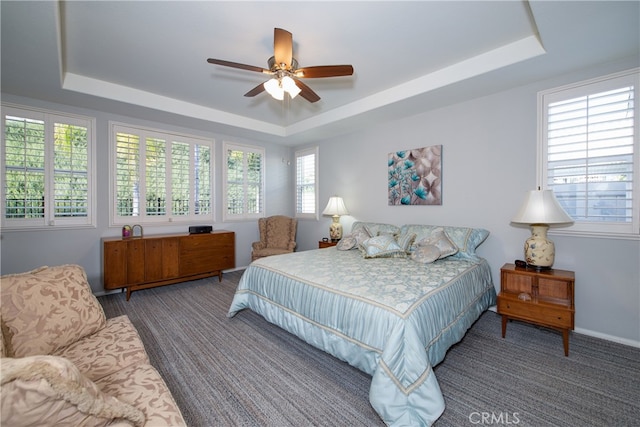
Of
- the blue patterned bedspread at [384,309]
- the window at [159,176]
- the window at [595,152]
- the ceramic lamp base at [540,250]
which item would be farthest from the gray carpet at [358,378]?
the window at [159,176]

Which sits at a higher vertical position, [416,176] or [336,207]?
[416,176]

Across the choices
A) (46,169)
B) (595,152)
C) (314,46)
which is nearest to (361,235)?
(314,46)

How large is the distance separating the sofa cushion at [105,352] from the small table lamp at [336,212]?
A: 3.27 meters

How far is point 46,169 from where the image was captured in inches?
137

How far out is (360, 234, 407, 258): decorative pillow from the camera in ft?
10.4

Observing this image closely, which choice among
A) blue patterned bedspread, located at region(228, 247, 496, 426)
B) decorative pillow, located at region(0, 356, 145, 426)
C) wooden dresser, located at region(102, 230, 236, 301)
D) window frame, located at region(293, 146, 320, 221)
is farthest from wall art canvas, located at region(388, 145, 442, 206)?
decorative pillow, located at region(0, 356, 145, 426)

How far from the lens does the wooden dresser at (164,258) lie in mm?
3646

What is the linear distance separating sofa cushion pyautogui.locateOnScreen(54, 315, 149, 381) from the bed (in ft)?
3.94

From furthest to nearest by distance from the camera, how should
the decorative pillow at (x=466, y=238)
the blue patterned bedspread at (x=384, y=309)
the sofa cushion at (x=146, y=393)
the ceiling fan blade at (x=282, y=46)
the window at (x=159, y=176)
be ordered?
the window at (x=159, y=176)
the decorative pillow at (x=466, y=238)
the ceiling fan blade at (x=282, y=46)
the blue patterned bedspread at (x=384, y=309)
the sofa cushion at (x=146, y=393)

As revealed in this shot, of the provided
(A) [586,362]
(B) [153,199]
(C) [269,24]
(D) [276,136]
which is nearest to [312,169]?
(D) [276,136]

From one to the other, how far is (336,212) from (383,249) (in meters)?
1.59

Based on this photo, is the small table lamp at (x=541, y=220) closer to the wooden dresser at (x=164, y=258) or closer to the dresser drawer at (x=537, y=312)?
the dresser drawer at (x=537, y=312)

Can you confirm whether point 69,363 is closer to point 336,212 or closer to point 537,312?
point 537,312

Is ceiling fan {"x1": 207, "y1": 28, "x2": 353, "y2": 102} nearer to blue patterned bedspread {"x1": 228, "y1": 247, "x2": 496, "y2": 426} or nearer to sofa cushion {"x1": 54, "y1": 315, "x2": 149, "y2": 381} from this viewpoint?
blue patterned bedspread {"x1": 228, "y1": 247, "x2": 496, "y2": 426}
